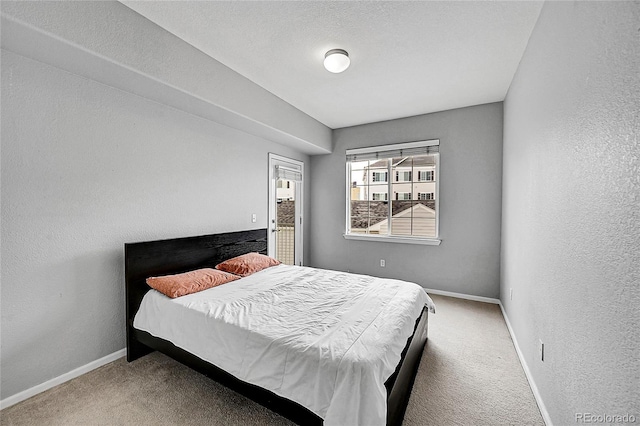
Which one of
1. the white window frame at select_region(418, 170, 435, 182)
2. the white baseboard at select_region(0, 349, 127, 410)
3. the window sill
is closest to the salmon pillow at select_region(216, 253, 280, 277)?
the white baseboard at select_region(0, 349, 127, 410)

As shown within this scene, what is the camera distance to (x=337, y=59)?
2.42 m

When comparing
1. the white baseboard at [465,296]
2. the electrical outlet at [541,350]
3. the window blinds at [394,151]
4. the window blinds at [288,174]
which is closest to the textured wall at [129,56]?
the window blinds at [288,174]

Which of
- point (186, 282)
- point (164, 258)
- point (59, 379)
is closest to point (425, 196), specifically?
point (186, 282)

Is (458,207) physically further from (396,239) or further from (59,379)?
(59,379)

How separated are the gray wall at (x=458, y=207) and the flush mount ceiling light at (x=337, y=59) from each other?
210cm

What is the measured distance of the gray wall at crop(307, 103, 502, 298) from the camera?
369 cm

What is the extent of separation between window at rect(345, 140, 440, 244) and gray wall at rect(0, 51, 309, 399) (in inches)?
109

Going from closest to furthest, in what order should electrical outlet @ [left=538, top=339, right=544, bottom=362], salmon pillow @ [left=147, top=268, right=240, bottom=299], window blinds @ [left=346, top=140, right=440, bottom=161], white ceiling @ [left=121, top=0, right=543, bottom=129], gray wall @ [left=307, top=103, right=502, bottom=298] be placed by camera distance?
electrical outlet @ [left=538, top=339, right=544, bottom=362] < white ceiling @ [left=121, top=0, right=543, bottom=129] < salmon pillow @ [left=147, top=268, right=240, bottom=299] < gray wall @ [left=307, top=103, right=502, bottom=298] < window blinds @ [left=346, top=140, right=440, bottom=161]

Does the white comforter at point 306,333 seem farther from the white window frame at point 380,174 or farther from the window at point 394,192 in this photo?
the white window frame at point 380,174

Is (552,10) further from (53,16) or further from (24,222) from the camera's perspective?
(24,222)

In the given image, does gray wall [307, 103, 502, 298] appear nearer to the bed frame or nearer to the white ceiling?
the white ceiling

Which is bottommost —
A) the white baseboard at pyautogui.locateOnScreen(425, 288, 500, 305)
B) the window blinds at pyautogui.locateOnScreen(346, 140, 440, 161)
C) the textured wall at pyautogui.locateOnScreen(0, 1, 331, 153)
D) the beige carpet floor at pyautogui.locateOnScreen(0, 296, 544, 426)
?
the beige carpet floor at pyautogui.locateOnScreen(0, 296, 544, 426)

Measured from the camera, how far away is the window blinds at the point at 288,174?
4.25 metres

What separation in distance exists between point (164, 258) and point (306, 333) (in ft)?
5.60
